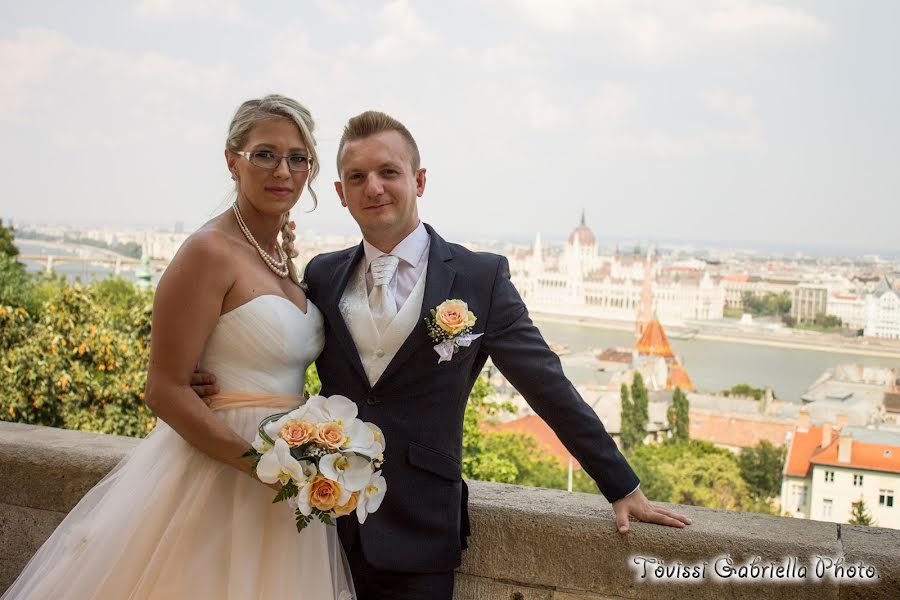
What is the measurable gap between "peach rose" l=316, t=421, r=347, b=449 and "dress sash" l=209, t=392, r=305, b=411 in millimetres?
331

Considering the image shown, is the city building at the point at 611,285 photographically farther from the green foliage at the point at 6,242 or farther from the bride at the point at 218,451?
the bride at the point at 218,451

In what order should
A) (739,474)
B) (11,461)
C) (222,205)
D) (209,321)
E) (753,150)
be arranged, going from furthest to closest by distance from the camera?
1. (753,150)
2. (739,474)
3. (11,461)
4. (222,205)
5. (209,321)

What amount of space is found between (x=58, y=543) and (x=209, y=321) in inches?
22.5

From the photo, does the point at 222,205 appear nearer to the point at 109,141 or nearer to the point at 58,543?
the point at 58,543

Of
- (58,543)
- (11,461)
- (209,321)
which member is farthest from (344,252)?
(11,461)

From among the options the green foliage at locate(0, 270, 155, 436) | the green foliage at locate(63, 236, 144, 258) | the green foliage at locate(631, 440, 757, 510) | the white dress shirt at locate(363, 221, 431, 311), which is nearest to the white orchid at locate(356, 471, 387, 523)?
the white dress shirt at locate(363, 221, 431, 311)

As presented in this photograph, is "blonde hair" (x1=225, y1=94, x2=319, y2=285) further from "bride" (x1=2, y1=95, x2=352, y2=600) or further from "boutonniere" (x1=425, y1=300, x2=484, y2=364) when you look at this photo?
"boutonniere" (x1=425, y1=300, x2=484, y2=364)

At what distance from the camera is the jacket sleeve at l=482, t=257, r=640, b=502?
186 cm

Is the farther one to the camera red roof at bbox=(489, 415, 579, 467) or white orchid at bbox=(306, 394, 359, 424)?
red roof at bbox=(489, 415, 579, 467)

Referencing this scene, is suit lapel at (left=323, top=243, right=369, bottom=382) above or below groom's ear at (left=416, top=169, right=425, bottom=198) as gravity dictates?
below

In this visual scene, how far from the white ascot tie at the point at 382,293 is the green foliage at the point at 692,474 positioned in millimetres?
37765

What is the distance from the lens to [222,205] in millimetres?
2004

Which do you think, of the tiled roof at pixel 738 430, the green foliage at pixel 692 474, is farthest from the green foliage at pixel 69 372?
→ the tiled roof at pixel 738 430

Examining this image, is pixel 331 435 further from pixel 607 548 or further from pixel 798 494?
pixel 798 494
